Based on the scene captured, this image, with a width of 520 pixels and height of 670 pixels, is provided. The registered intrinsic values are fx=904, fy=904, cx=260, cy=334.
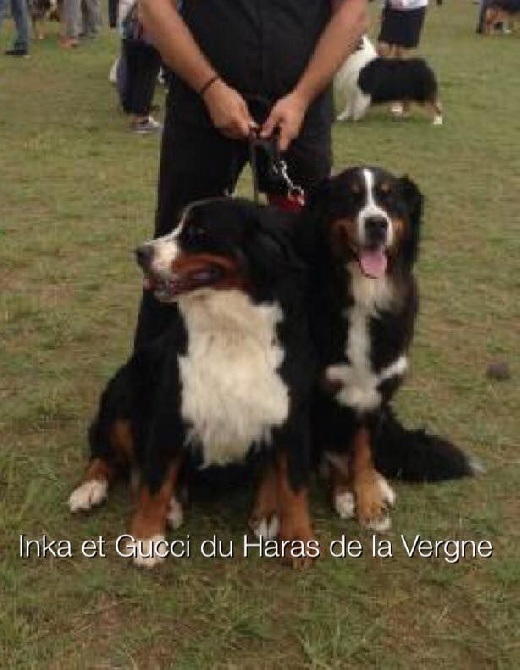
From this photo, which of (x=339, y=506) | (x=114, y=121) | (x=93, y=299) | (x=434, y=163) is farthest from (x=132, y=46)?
(x=339, y=506)

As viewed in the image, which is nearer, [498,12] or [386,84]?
[386,84]

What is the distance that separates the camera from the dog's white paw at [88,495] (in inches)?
114

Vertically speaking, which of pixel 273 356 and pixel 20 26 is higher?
pixel 20 26

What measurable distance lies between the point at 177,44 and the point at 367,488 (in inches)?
62.0

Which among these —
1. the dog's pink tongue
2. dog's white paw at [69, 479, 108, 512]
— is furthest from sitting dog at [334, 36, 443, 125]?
dog's white paw at [69, 479, 108, 512]

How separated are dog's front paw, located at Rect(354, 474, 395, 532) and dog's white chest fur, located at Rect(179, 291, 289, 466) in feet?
1.70

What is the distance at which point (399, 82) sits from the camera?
31.2 ft

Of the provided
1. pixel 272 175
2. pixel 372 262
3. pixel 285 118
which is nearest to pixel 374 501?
pixel 372 262

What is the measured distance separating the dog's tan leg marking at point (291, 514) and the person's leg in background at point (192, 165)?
0.73 m

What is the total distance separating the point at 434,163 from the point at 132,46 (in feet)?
9.33

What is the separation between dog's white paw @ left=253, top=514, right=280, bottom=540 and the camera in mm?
2832

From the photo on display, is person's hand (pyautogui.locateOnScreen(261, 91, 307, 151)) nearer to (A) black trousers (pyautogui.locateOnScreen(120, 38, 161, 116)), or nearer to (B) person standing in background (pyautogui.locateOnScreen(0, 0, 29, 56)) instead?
(A) black trousers (pyautogui.locateOnScreen(120, 38, 161, 116))

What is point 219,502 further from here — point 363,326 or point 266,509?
point 363,326

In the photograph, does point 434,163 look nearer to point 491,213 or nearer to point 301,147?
point 491,213
